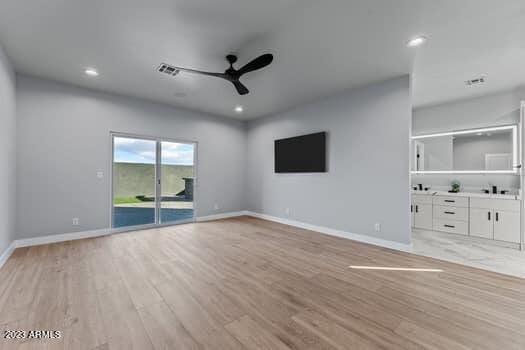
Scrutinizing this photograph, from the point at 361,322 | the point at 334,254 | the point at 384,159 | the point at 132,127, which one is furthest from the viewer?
the point at 132,127

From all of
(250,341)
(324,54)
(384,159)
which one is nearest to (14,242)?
(250,341)

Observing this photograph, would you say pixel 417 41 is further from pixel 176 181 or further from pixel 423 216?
pixel 176 181

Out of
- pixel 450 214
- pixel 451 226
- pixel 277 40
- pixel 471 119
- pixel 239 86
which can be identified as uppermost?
pixel 277 40

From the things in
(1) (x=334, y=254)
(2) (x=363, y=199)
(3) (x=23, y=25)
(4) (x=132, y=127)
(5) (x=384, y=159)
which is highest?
(3) (x=23, y=25)

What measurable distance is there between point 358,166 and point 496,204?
2.32 m

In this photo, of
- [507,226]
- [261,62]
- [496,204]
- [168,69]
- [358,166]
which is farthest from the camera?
[358,166]

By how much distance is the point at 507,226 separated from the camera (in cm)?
359

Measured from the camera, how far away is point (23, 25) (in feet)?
7.86

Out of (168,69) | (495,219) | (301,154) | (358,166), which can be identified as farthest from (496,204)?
(168,69)

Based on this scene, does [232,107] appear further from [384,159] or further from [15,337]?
[15,337]

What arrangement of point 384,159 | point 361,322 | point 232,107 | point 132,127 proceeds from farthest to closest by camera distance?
point 232,107 < point 132,127 < point 384,159 < point 361,322

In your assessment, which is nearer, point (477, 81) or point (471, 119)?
point (477, 81)

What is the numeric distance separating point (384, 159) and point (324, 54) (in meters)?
2.01

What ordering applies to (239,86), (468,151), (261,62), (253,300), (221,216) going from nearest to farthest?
(253,300) → (261,62) → (239,86) → (468,151) → (221,216)
